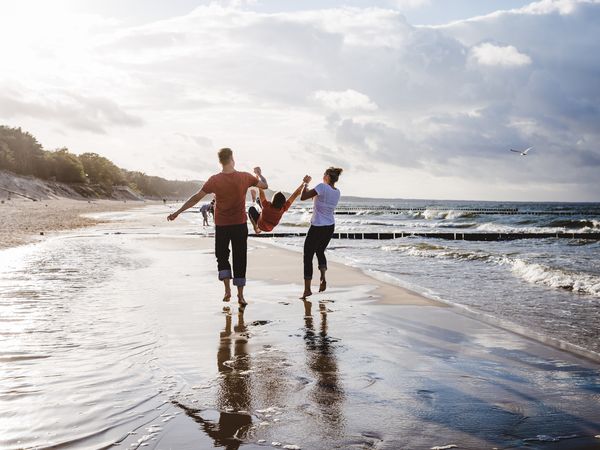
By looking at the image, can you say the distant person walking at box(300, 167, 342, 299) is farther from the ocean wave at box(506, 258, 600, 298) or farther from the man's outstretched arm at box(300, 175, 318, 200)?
the ocean wave at box(506, 258, 600, 298)

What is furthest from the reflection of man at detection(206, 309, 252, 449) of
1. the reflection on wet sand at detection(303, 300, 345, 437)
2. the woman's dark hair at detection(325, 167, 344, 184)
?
the woman's dark hair at detection(325, 167, 344, 184)

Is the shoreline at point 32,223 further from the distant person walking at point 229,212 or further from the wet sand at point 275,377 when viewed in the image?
the wet sand at point 275,377

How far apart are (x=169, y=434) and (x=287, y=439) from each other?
68 centimetres

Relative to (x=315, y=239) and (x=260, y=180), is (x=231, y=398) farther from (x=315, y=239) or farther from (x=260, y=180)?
(x=315, y=239)

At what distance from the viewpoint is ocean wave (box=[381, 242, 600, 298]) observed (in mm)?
10062

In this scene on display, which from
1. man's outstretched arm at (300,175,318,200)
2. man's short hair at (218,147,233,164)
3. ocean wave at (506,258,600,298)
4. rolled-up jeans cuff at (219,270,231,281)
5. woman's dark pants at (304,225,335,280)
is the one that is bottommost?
ocean wave at (506,258,600,298)

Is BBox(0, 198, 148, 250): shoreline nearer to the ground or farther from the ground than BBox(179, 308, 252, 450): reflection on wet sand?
farther from the ground

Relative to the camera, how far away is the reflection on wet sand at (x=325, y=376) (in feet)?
11.0

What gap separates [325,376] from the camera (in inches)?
166

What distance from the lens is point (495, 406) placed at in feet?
11.9

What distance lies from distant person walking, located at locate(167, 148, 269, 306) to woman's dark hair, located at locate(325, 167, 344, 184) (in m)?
1.37

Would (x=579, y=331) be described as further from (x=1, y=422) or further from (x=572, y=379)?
(x=1, y=422)

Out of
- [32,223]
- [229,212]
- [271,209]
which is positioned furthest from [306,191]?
[32,223]

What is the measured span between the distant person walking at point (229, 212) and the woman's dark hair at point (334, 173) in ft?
4.51
